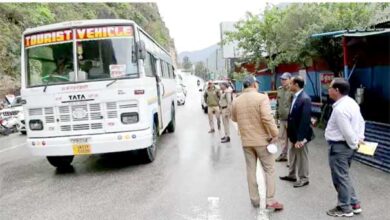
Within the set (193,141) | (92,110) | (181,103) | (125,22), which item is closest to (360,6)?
(193,141)

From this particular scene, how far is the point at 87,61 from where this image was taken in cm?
827

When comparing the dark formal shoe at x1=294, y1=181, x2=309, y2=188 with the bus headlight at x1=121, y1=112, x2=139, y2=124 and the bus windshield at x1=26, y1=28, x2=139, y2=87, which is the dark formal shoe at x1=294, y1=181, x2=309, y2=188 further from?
the bus windshield at x1=26, y1=28, x2=139, y2=87

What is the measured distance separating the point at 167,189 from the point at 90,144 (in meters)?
2.02

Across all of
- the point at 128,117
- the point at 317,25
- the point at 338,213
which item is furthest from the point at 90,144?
the point at 317,25

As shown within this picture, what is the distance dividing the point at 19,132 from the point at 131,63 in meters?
12.6

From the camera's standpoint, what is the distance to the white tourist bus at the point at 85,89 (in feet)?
26.3

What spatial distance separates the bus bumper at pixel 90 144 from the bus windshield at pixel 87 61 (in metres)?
1.13

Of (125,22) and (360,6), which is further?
(360,6)

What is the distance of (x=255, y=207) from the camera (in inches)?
225

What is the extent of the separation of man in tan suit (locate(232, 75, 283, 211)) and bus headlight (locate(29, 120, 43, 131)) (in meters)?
4.44

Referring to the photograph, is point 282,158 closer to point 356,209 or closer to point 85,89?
point 356,209

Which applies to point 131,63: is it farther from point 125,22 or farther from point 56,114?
point 56,114

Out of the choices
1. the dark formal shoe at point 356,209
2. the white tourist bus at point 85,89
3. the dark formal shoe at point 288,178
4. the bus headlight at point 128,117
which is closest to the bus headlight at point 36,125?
the white tourist bus at point 85,89

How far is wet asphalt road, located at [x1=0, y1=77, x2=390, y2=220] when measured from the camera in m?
5.69
